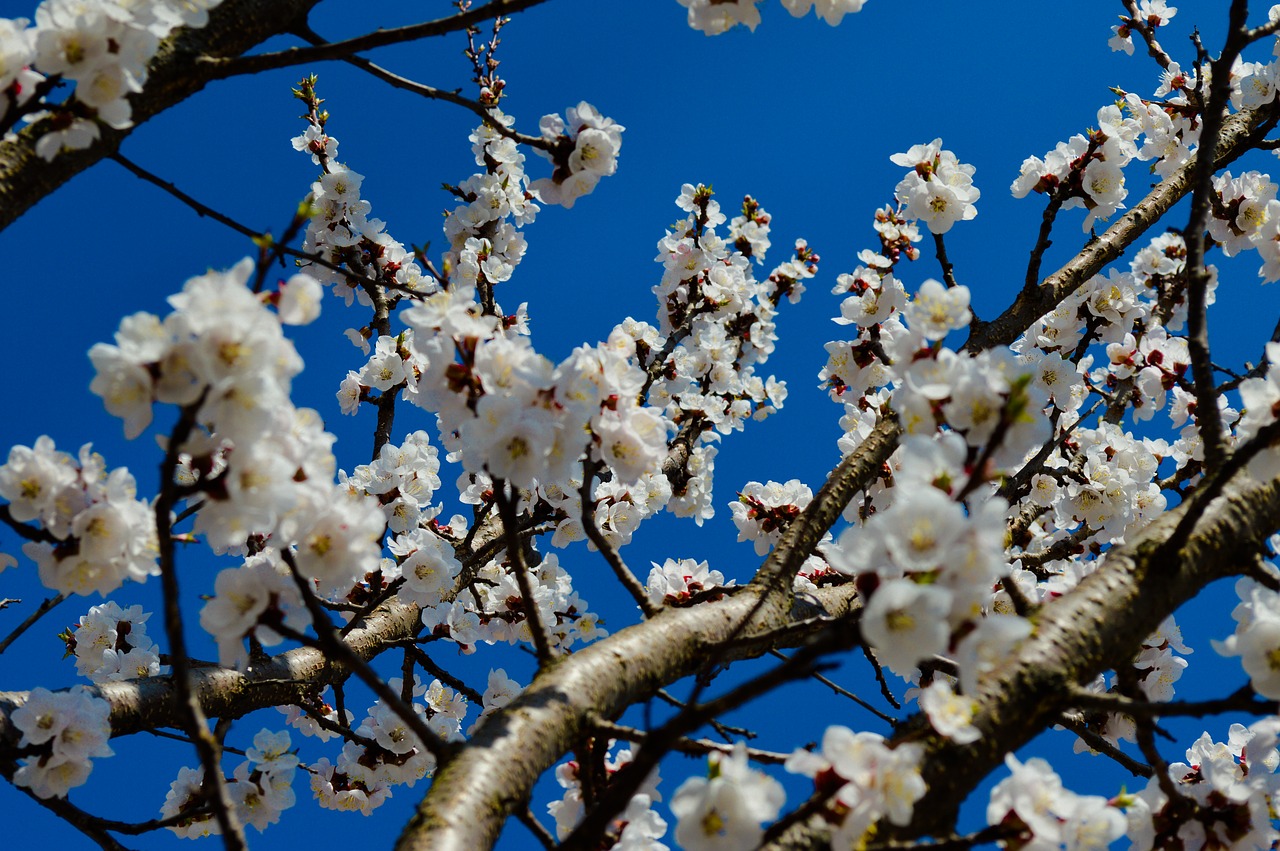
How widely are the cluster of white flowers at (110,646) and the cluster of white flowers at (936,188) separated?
426cm

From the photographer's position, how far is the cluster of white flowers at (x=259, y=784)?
3.17 meters

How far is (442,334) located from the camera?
2.15m

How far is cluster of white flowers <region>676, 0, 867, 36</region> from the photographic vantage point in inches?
104

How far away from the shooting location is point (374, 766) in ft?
13.8

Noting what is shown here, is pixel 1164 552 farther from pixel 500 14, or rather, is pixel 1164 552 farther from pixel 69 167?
pixel 69 167

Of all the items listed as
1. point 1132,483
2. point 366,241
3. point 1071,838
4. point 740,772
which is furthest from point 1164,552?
point 366,241

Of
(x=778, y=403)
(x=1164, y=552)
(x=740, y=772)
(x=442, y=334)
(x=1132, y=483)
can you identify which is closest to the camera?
(x=740, y=772)

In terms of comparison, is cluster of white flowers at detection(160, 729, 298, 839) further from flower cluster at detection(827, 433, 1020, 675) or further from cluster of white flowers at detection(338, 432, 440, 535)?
flower cluster at detection(827, 433, 1020, 675)

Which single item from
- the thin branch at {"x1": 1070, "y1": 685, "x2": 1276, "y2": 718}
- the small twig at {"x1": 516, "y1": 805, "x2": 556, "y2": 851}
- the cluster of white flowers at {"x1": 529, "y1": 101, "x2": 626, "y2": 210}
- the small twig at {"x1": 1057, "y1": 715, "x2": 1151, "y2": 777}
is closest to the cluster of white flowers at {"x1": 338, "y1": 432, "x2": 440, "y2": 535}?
the cluster of white flowers at {"x1": 529, "y1": 101, "x2": 626, "y2": 210}

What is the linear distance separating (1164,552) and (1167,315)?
3151 mm

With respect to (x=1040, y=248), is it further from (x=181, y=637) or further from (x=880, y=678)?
(x=181, y=637)

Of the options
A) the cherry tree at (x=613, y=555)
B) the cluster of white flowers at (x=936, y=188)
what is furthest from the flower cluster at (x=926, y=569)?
the cluster of white flowers at (x=936, y=188)

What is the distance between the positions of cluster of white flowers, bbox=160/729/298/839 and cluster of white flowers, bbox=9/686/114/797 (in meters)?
0.68

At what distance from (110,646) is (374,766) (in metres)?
1.52
